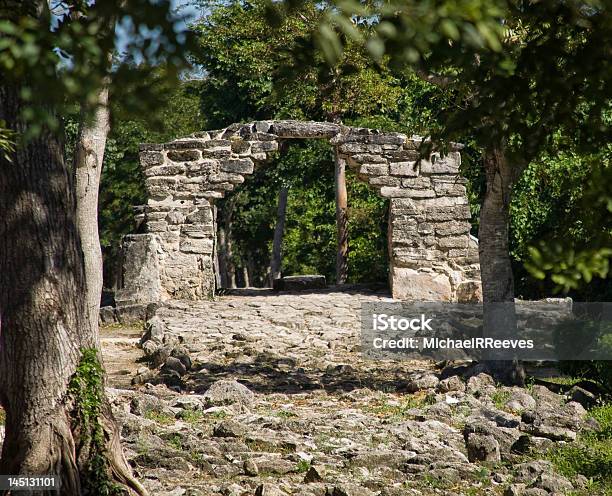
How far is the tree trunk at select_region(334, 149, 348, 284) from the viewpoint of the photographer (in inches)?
727

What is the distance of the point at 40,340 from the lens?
4.81 meters

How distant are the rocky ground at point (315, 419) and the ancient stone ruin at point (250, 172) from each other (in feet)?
6.01

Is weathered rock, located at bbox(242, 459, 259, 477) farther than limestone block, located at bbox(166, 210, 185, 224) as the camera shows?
No

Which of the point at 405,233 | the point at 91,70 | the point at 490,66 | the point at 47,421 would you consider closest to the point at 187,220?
the point at 405,233

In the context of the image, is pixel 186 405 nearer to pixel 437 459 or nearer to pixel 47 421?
pixel 437 459

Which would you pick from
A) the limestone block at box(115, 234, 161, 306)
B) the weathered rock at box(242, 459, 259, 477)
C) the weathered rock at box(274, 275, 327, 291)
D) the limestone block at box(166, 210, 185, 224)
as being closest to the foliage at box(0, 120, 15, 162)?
the weathered rock at box(242, 459, 259, 477)

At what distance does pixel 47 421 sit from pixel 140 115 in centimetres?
286

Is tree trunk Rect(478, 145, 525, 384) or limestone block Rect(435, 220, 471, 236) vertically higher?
limestone block Rect(435, 220, 471, 236)

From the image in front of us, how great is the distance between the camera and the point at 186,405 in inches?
303

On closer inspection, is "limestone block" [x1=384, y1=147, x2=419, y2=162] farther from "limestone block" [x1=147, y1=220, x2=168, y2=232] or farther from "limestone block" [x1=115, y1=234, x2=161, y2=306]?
"limestone block" [x1=115, y1=234, x2=161, y2=306]

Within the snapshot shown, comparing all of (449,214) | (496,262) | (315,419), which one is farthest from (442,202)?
(315,419)

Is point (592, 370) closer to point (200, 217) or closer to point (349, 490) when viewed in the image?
point (349, 490)

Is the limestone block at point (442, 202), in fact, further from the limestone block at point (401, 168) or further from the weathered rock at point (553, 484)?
the weathered rock at point (553, 484)

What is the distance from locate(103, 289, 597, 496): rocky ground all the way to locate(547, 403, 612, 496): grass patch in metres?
0.10
